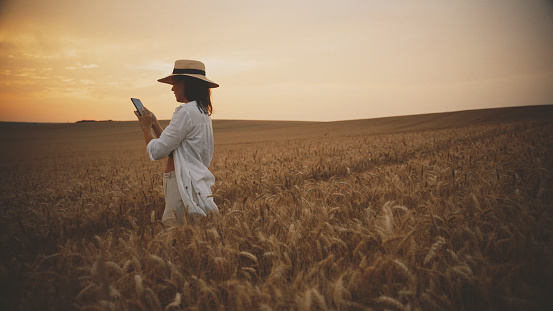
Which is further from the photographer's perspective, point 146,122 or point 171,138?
→ point 146,122

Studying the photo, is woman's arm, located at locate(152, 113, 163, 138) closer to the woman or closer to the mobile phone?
the woman

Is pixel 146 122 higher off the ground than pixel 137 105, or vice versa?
pixel 137 105

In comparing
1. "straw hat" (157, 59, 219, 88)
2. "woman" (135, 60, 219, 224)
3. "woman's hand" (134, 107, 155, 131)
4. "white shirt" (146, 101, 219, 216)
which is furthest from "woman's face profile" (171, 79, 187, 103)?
"woman's hand" (134, 107, 155, 131)

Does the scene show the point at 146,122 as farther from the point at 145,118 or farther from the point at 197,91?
the point at 197,91

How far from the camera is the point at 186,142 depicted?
124 inches

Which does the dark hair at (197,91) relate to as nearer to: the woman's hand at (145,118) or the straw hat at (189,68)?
the straw hat at (189,68)

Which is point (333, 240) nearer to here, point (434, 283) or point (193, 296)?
point (434, 283)

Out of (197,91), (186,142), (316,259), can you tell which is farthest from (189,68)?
(316,259)

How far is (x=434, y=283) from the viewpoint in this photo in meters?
1.41

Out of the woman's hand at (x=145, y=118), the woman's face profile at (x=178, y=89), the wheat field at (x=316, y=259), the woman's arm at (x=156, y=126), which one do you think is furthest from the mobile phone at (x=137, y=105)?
the wheat field at (x=316, y=259)

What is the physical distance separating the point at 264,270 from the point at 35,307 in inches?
52.8

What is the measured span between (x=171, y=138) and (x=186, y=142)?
27cm

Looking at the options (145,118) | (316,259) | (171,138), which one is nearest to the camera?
(316,259)

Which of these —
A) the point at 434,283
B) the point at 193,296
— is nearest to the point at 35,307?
the point at 193,296
